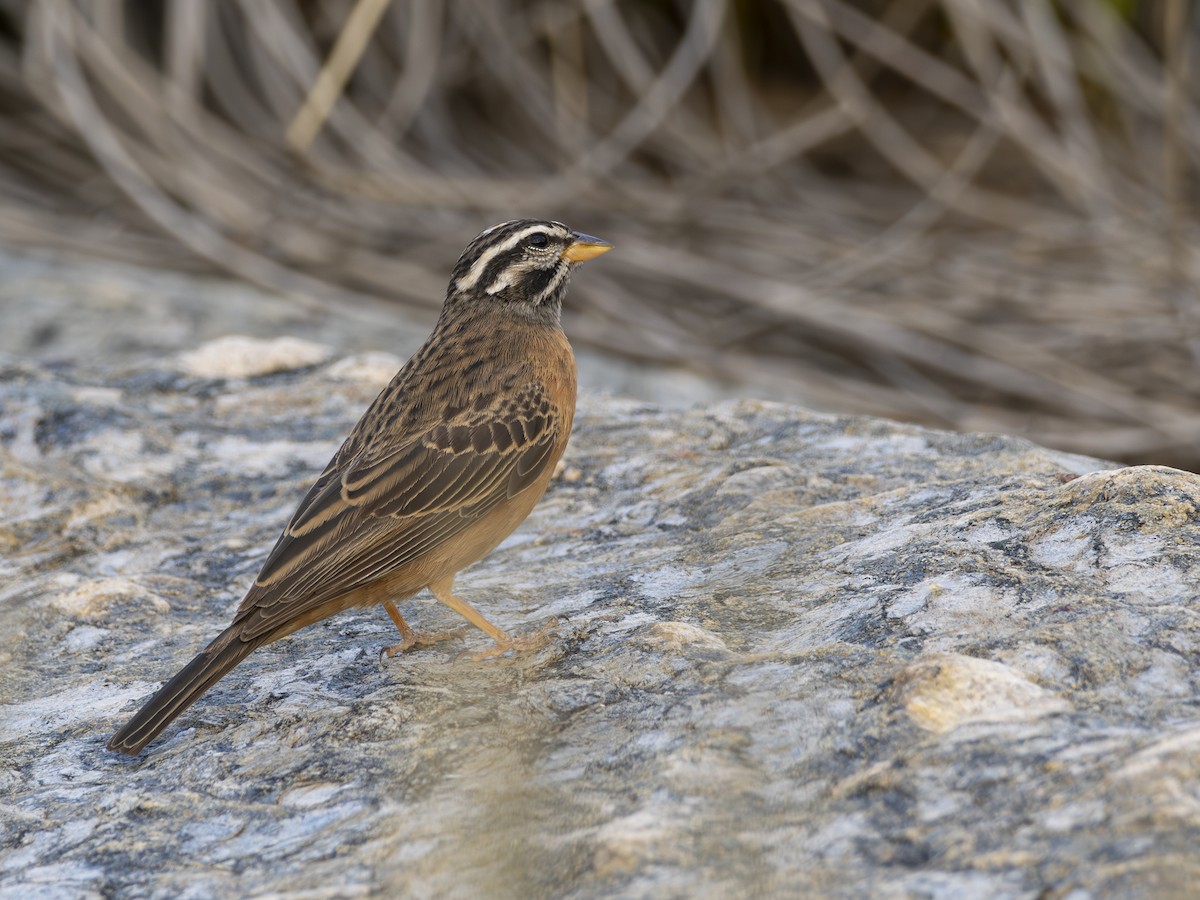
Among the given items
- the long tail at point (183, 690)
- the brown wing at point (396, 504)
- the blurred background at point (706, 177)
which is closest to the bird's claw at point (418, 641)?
the brown wing at point (396, 504)

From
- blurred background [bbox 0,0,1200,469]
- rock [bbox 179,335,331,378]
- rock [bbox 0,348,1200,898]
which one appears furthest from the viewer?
blurred background [bbox 0,0,1200,469]

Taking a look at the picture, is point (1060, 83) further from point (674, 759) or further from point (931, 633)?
point (674, 759)

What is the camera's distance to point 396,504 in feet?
12.3

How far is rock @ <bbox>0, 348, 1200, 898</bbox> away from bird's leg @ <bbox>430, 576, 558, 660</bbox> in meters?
0.05

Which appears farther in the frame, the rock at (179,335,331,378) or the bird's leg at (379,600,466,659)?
the rock at (179,335,331,378)

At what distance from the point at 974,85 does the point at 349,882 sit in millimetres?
8088

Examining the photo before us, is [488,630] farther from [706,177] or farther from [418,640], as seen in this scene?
[706,177]

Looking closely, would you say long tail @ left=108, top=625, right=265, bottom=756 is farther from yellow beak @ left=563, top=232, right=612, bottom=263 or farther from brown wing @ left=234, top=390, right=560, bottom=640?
yellow beak @ left=563, top=232, right=612, bottom=263

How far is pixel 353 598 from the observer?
11.6 ft

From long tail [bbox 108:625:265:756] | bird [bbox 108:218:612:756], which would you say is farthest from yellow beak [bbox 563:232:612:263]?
long tail [bbox 108:625:265:756]

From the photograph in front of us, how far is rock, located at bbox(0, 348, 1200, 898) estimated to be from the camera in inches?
84.7

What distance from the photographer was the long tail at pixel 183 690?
2910 millimetres

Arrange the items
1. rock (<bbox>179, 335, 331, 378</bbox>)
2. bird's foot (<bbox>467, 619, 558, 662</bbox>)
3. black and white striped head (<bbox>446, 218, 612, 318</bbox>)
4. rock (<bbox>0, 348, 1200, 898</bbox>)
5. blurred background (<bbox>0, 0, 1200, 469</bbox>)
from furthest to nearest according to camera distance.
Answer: blurred background (<bbox>0, 0, 1200, 469</bbox>) → rock (<bbox>179, 335, 331, 378</bbox>) → black and white striped head (<bbox>446, 218, 612, 318</bbox>) → bird's foot (<bbox>467, 619, 558, 662</bbox>) → rock (<bbox>0, 348, 1200, 898</bbox>)

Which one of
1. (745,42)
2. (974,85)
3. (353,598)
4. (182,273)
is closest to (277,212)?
(182,273)
